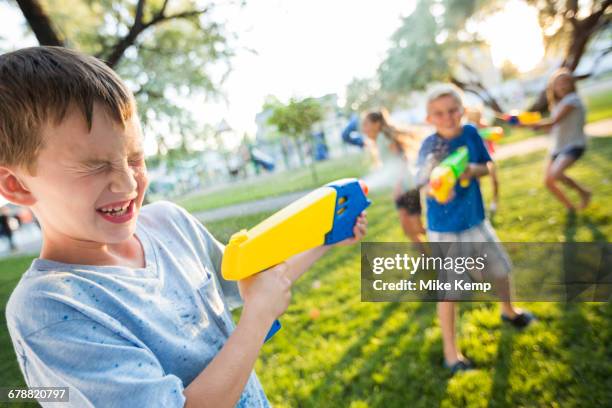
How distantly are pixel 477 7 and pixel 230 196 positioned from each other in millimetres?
15272

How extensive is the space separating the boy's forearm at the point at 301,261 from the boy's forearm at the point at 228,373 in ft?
1.02

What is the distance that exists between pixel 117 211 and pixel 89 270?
15 cm

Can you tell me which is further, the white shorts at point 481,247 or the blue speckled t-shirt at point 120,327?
the white shorts at point 481,247

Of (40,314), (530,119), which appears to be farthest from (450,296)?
(530,119)

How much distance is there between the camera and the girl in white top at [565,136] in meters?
4.46

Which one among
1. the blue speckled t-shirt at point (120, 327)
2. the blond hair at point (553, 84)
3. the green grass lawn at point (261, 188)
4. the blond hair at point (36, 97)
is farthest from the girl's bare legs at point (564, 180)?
the blond hair at point (36, 97)

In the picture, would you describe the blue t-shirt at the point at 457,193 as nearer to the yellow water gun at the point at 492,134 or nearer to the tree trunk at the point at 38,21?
the yellow water gun at the point at 492,134

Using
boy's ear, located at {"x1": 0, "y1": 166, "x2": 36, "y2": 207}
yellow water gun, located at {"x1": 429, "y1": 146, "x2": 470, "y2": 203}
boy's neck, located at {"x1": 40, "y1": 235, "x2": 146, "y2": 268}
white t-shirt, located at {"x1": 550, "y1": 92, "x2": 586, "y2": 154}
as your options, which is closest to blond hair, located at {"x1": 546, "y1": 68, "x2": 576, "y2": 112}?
white t-shirt, located at {"x1": 550, "y1": 92, "x2": 586, "y2": 154}

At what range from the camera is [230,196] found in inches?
56.8

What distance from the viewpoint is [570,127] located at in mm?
4535

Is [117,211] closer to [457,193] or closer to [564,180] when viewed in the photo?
[457,193]

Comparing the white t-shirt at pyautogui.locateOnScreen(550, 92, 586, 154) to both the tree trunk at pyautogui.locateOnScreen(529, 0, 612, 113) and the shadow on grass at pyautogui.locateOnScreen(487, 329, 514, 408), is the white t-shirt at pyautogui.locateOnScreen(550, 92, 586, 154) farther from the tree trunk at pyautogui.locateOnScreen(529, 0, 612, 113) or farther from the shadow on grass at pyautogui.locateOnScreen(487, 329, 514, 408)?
the tree trunk at pyautogui.locateOnScreen(529, 0, 612, 113)

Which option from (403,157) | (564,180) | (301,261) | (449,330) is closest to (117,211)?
(301,261)

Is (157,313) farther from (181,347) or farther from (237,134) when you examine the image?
(237,134)
